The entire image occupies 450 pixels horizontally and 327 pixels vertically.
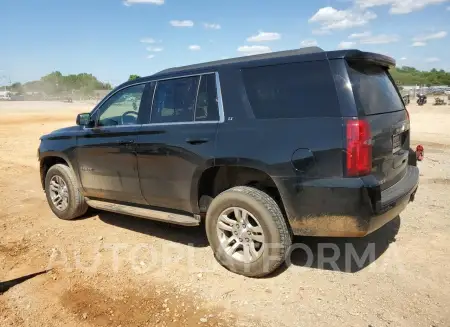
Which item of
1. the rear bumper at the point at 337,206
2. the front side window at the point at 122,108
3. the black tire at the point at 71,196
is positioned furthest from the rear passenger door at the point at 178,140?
the black tire at the point at 71,196

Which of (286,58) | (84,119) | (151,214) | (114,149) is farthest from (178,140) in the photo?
(84,119)

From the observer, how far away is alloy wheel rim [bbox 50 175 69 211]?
552 centimetres

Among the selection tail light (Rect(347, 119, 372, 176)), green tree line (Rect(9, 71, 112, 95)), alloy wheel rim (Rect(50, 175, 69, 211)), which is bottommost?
alloy wheel rim (Rect(50, 175, 69, 211))

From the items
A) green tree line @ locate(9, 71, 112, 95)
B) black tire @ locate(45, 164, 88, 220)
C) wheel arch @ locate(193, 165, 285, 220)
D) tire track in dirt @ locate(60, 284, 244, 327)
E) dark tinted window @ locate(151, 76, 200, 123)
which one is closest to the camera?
tire track in dirt @ locate(60, 284, 244, 327)

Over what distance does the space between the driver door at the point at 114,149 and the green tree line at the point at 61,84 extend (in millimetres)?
120139

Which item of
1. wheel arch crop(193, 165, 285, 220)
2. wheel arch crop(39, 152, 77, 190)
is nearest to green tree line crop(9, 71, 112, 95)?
wheel arch crop(39, 152, 77, 190)

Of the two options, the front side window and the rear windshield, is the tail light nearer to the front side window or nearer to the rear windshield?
the rear windshield

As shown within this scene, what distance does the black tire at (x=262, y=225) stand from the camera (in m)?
3.52

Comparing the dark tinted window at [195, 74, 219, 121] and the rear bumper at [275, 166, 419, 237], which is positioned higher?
the dark tinted window at [195, 74, 219, 121]

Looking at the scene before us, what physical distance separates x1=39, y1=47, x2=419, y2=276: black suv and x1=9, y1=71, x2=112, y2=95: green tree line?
12102cm

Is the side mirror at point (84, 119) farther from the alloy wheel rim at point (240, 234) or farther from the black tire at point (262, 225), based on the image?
the alloy wheel rim at point (240, 234)

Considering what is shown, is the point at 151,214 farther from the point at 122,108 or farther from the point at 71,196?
the point at 71,196

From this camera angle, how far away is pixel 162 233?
4.98m

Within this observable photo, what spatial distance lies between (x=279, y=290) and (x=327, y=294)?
41 cm
